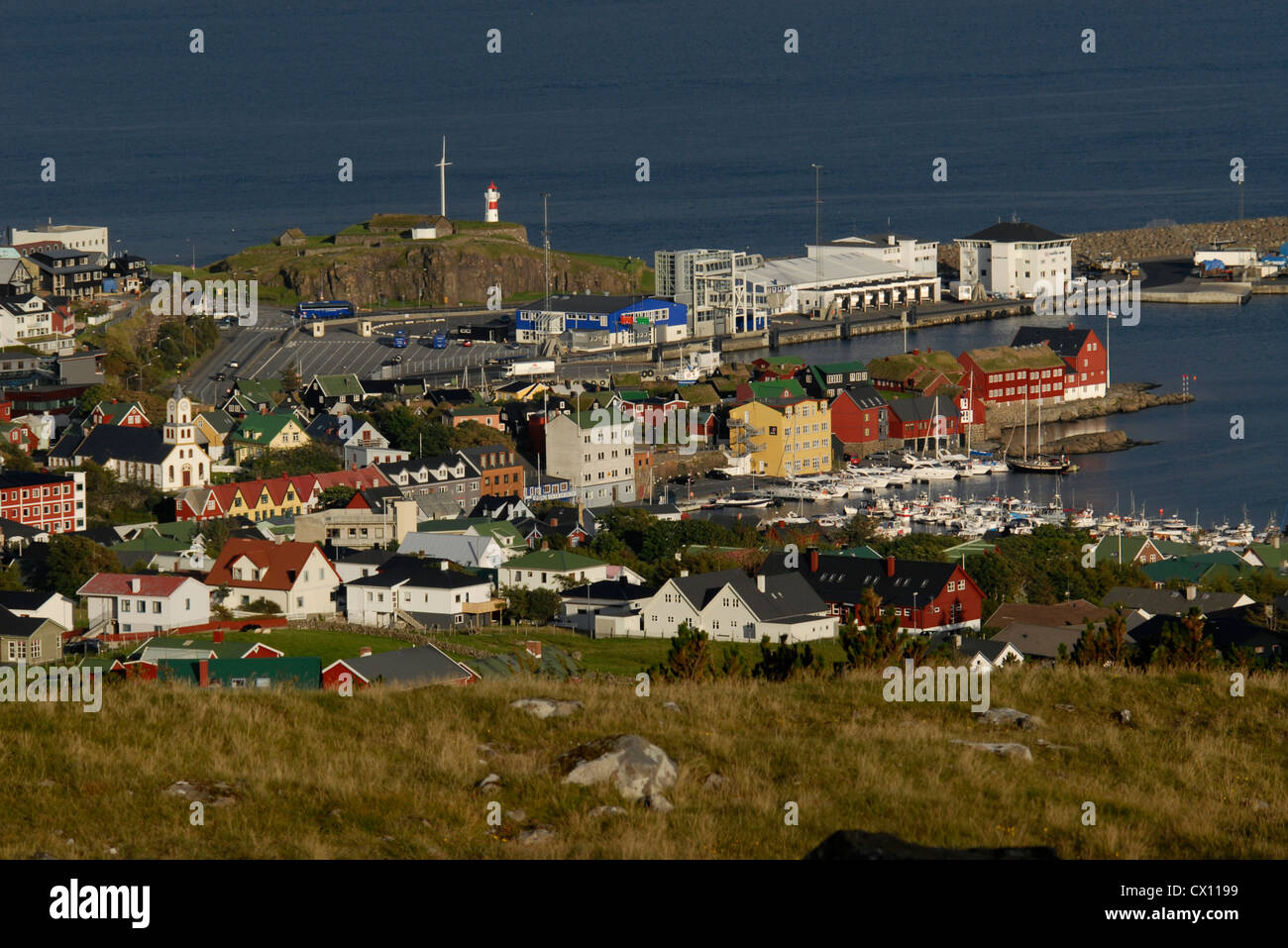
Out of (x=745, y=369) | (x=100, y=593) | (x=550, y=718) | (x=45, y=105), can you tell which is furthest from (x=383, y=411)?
(x=45, y=105)

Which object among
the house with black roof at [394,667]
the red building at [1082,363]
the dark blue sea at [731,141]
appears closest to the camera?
the house with black roof at [394,667]

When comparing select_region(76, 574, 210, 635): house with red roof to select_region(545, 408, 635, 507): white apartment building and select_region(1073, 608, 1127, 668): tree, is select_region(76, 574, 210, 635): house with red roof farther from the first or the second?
select_region(545, 408, 635, 507): white apartment building

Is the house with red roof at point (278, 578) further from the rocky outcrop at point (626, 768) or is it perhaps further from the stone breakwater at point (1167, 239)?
the stone breakwater at point (1167, 239)

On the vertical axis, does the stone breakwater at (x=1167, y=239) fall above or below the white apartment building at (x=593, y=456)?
above

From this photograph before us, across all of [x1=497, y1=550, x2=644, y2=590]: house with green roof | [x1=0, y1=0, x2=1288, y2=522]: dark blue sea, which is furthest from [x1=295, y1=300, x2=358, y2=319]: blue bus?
[x1=497, y1=550, x2=644, y2=590]: house with green roof

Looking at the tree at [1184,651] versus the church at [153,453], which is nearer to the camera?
the tree at [1184,651]

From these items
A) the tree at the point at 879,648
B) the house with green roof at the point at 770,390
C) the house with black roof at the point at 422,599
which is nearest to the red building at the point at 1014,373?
the house with green roof at the point at 770,390

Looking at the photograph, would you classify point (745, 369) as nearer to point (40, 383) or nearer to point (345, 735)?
point (40, 383)
